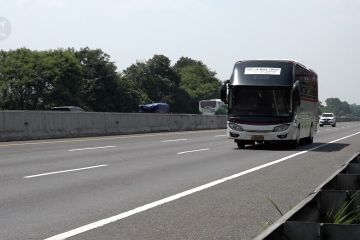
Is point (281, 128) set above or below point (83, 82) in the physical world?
below

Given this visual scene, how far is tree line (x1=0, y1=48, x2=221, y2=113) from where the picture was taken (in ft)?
286

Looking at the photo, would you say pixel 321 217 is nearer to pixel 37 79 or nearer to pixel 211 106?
pixel 211 106

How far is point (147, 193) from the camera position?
1020 cm

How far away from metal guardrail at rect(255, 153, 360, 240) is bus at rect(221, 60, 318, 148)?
565 inches

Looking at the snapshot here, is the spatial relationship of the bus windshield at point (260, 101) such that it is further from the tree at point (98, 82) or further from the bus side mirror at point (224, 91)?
the tree at point (98, 82)

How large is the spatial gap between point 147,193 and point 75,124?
2202 centimetres

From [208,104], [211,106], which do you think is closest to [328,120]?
[211,106]

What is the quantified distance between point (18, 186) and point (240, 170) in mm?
5489

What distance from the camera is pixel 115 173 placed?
1323 cm

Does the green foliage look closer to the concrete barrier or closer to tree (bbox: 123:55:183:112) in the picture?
the concrete barrier

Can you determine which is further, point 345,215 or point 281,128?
point 281,128

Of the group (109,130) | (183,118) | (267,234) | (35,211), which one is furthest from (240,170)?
(183,118)

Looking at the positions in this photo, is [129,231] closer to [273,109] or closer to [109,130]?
[273,109]

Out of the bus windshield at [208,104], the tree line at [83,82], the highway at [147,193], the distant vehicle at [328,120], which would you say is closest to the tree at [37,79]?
the tree line at [83,82]
